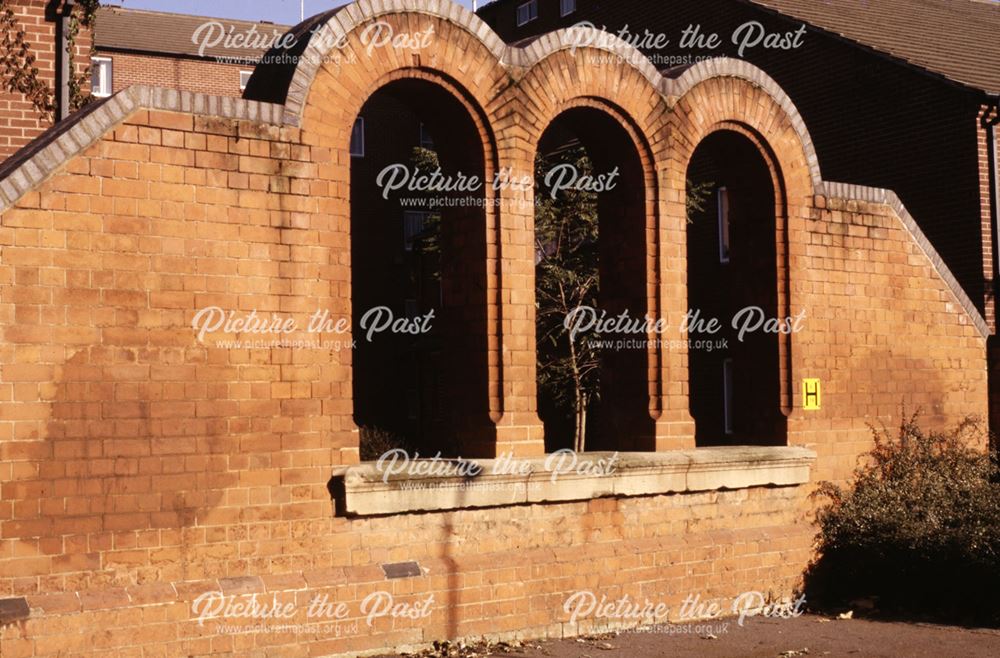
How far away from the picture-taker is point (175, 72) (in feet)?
114

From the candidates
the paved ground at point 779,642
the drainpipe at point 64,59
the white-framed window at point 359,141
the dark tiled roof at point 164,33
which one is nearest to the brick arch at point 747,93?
the paved ground at point 779,642

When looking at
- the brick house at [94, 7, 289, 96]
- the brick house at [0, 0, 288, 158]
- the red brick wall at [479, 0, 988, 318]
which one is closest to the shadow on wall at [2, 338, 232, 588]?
the red brick wall at [479, 0, 988, 318]

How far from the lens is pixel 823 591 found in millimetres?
11844

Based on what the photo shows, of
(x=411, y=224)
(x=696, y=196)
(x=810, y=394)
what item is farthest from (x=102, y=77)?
(x=810, y=394)

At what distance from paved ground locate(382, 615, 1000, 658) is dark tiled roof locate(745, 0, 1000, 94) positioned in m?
9.18

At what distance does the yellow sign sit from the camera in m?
12.0

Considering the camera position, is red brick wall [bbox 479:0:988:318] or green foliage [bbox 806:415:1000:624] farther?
red brick wall [bbox 479:0:988:318]

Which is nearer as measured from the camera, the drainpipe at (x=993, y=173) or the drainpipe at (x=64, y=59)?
the drainpipe at (x=64, y=59)

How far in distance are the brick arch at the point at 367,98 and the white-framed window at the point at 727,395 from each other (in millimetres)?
12123

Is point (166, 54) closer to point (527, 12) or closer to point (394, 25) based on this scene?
point (527, 12)

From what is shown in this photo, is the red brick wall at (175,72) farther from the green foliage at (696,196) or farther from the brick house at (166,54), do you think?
the green foliage at (696,196)

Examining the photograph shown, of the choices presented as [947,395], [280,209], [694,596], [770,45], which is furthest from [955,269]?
[280,209]

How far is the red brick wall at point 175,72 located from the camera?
33938mm

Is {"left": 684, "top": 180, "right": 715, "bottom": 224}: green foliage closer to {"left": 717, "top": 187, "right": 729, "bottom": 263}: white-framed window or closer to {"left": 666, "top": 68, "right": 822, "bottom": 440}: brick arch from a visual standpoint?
{"left": 717, "top": 187, "right": 729, "bottom": 263}: white-framed window
